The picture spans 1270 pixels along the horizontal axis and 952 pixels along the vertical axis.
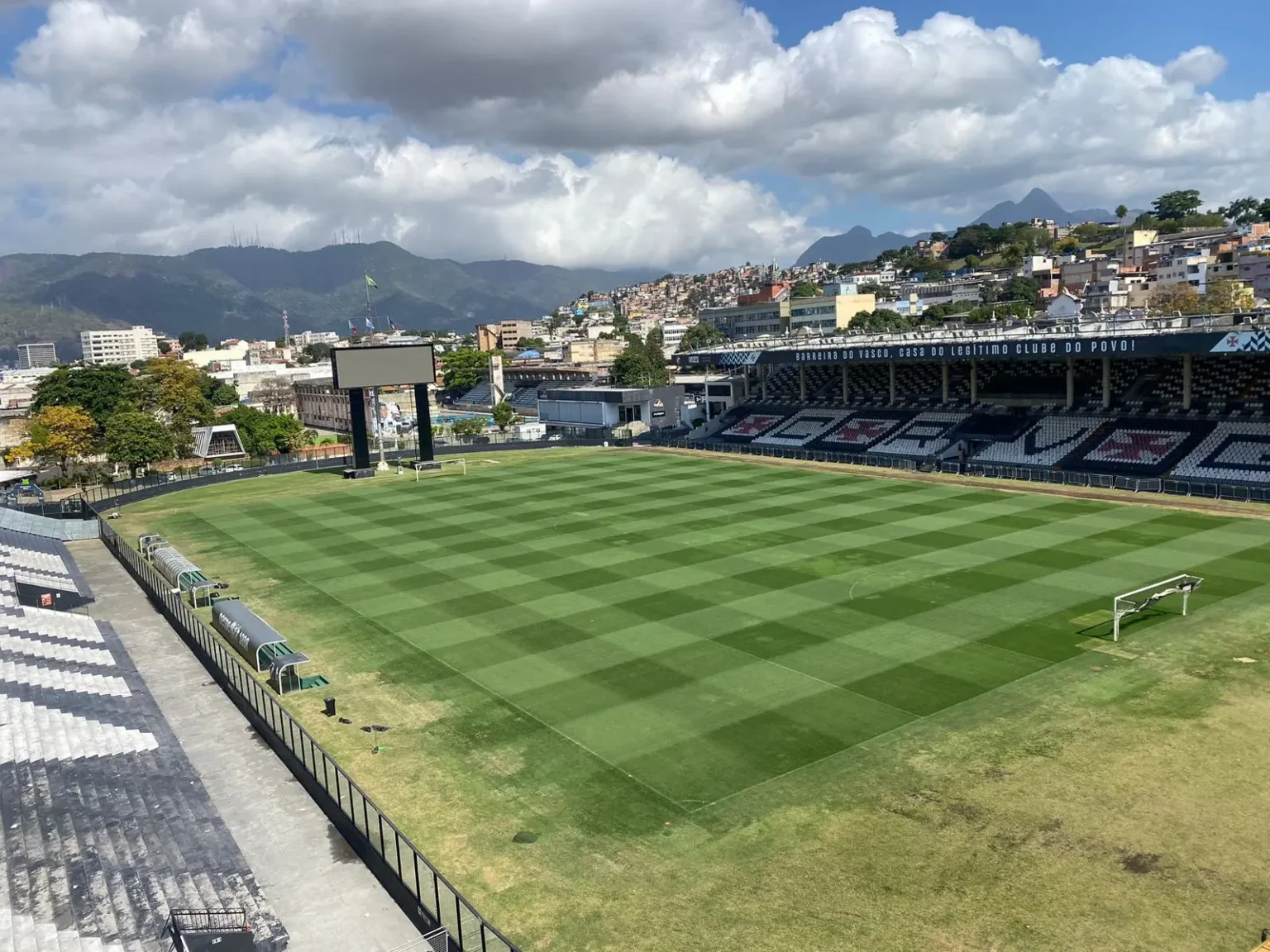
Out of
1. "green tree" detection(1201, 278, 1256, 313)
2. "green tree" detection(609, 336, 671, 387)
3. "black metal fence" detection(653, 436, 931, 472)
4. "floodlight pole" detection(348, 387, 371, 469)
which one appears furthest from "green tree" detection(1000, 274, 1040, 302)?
"floodlight pole" detection(348, 387, 371, 469)

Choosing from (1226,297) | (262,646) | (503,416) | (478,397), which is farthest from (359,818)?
(478,397)

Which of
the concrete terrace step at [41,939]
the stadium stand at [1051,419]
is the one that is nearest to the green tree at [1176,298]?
the stadium stand at [1051,419]

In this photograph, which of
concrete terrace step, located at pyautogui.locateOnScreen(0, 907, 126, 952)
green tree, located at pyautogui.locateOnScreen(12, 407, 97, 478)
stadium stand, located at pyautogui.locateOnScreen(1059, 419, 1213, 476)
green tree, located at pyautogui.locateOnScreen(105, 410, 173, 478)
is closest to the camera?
concrete terrace step, located at pyautogui.locateOnScreen(0, 907, 126, 952)

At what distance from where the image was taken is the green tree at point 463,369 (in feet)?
511

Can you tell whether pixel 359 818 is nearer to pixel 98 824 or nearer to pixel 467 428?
pixel 98 824

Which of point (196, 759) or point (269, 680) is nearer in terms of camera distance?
point (196, 759)

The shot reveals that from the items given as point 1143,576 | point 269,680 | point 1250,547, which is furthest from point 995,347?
point 269,680

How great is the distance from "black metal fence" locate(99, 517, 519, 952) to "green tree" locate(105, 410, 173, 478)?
45488 millimetres

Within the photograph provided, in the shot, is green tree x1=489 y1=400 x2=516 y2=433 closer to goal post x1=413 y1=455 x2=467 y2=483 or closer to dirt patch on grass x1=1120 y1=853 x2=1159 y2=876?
goal post x1=413 y1=455 x2=467 y2=483

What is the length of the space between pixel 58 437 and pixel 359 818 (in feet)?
221

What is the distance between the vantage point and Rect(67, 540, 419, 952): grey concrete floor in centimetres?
1434

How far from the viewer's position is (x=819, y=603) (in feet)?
98.6

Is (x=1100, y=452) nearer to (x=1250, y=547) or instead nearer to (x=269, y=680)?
(x=1250, y=547)

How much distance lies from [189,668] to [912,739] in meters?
20.8
